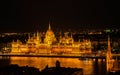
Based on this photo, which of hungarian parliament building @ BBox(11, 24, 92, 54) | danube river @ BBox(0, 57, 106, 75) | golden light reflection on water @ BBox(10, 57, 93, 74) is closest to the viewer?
danube river @ BBox(0, 57, 106, 75)

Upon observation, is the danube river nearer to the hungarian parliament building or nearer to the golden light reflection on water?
the golden light reflection on water

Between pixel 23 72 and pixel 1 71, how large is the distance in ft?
2.79

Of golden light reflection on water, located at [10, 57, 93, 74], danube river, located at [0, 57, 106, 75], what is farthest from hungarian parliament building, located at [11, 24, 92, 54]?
danube river, located at [0, 57, 106, 75]

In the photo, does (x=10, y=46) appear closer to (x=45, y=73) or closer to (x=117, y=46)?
(x=117, y=46)

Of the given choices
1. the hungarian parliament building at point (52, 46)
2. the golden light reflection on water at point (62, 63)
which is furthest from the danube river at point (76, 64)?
the hungarian parliament building at point (52, 46)

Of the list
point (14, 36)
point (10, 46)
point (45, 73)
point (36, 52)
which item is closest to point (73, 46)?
point (36, 52)

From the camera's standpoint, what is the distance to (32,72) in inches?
490

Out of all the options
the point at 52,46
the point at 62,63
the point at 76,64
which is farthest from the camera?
the point at 52,46

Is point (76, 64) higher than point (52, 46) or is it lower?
lower

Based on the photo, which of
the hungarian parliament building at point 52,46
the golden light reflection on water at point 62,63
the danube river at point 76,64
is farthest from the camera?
the hungarian parliament building at point 52,46

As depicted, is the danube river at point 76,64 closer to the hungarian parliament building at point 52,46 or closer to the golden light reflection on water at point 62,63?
the golden light reflection on water at point 62,63

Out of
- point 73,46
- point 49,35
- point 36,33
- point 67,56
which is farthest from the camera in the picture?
point 36,33

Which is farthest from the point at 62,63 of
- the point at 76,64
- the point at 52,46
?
the point at 52,46

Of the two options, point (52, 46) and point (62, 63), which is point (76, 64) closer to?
point (62, 63)
